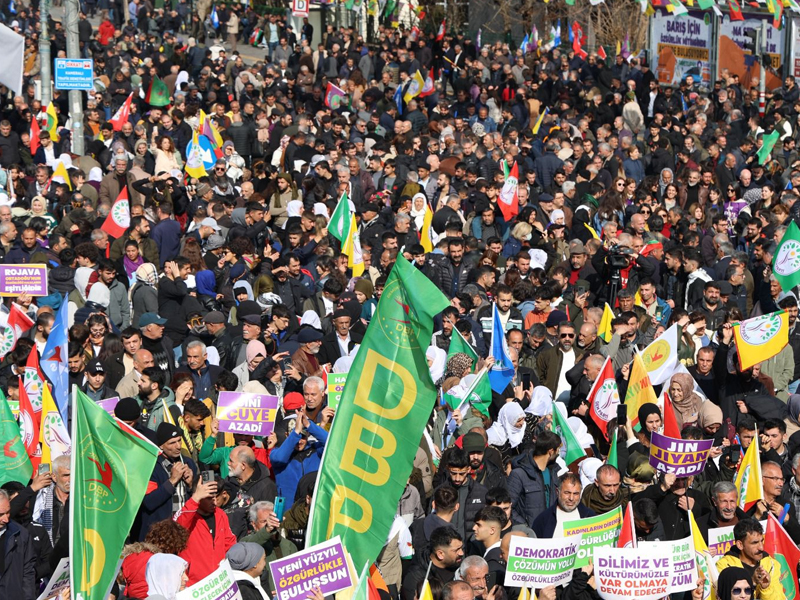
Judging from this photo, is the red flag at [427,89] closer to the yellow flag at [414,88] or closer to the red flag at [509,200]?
the yellow flag at [414,88]

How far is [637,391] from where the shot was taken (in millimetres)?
10867

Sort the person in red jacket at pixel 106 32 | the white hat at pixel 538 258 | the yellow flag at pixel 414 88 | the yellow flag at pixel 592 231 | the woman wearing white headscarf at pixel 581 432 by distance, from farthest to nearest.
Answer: the person in red jacket at pixel 106 32, the yellow flag at pixel 414 88, the yellow flag at pixel 592 231, the white hat at pixel 538 258, the woman wearing white headscarf at pixel 581 432

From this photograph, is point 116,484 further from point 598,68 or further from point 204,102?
point 598,68

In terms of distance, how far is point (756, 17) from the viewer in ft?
87.2

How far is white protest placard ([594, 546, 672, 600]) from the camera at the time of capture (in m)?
7.68

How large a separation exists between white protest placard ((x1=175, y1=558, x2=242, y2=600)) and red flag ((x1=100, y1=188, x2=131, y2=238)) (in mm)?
8949

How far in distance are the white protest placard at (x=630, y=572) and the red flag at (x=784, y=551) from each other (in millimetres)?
1162

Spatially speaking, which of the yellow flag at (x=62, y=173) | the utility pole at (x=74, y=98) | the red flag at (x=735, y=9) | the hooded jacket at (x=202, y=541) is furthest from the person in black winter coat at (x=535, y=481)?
the red flag at (x=735, y=9)

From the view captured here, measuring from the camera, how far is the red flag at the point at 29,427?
10.3 m

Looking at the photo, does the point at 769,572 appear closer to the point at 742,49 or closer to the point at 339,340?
the point at 339,340

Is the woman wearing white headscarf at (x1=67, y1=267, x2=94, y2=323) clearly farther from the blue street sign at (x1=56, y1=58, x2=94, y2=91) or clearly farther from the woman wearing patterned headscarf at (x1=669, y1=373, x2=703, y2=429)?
the blue street sign at (x1=56, y1=58, x2=94, y2=91)

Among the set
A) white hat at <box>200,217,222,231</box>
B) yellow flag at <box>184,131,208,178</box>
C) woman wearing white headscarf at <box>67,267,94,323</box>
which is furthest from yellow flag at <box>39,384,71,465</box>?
yellow flag at <box>184,131,208,178</box>

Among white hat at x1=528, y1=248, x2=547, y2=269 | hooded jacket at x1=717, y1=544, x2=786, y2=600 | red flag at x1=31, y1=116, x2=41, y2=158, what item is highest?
red flag at x1=31, y1=116, x2=41, y2=158

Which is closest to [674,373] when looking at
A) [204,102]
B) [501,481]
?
[501,481]
